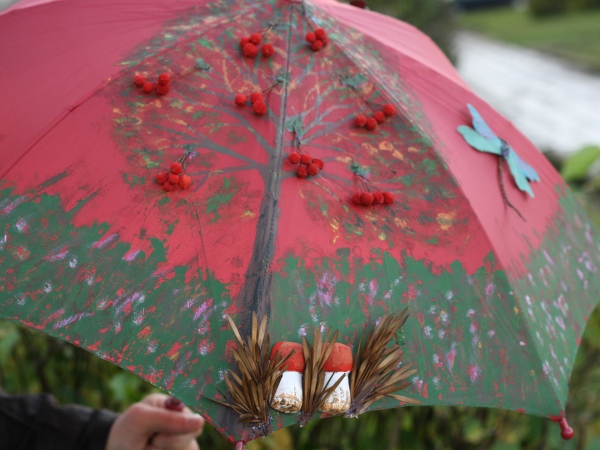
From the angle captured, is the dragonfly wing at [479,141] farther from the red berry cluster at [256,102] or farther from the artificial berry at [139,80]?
the artificial berry at [139,80]

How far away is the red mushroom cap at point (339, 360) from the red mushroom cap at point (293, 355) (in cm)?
4

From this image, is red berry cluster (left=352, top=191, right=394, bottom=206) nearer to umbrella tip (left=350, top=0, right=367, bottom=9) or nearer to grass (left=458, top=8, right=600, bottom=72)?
umbrella tip (left=350, top=0, right=367, bottom=9)

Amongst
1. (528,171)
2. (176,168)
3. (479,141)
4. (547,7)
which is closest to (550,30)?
(547,7)

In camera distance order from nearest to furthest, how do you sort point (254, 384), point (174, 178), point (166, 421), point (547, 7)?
point (254, 384) → point (174, 178) → point (166, 421) → point (547, 7)

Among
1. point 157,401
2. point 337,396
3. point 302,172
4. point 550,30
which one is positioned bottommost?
point 550,30

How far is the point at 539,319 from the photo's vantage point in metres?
1.41

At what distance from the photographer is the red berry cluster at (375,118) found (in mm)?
1347

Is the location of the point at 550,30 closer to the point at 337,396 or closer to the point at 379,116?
the point at 379,116

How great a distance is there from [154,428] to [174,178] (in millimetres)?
Result: 744

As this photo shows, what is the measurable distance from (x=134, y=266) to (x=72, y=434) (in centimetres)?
83

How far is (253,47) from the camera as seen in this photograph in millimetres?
1334

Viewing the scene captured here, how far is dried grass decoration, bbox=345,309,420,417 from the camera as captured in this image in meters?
1.13

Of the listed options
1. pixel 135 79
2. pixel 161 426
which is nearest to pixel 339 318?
pixel 135 79

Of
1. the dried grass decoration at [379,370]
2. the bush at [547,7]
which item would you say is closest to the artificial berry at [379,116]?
the dried grass decoration at [379,370]
